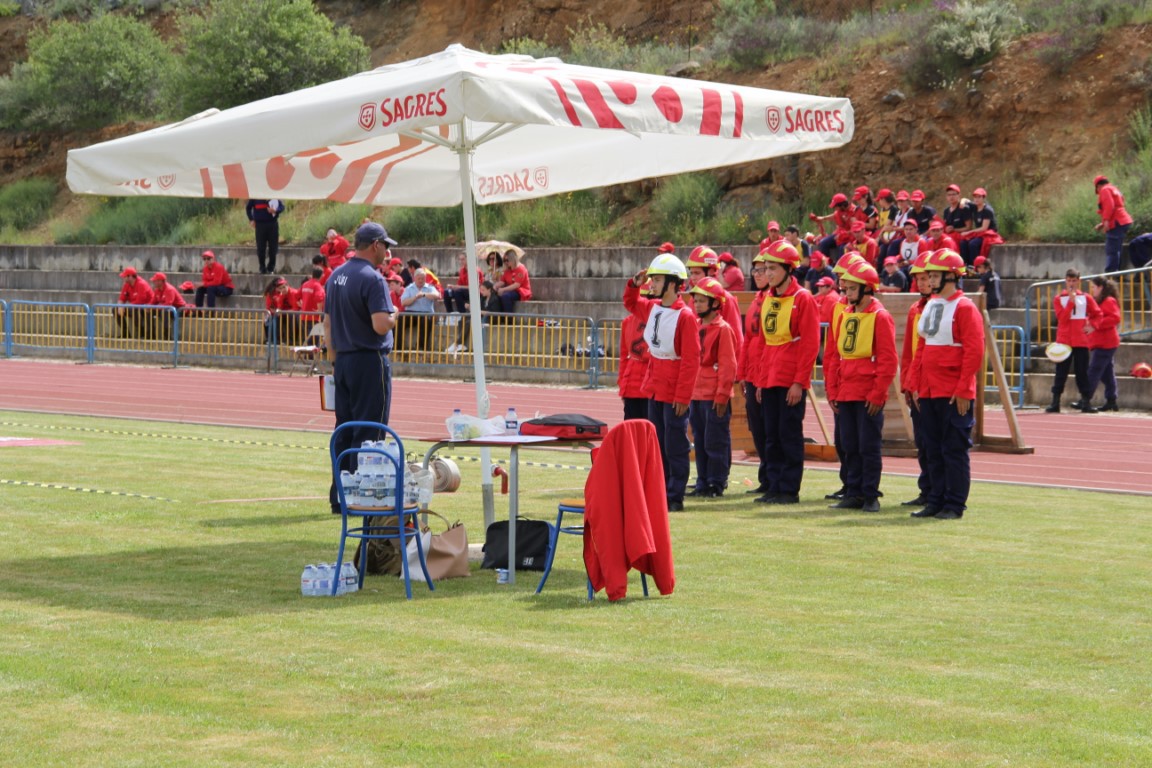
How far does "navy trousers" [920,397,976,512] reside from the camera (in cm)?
1316

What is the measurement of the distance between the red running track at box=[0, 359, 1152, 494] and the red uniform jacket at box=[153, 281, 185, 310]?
2.56 metres

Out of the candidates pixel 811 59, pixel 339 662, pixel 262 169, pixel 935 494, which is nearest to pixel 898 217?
pixel 811 59

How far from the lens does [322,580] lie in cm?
936

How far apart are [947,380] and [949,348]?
0.82ft

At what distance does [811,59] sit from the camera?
39.3 m

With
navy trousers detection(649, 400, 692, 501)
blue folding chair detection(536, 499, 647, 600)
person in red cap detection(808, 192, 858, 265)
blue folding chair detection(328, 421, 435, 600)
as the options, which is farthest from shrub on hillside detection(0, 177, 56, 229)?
blue folding chair detection(536, 499, 647, 600)

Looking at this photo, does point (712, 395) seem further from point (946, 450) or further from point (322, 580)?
point (322, 580)

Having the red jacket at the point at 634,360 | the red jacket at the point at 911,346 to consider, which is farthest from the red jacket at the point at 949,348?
the red jacket at the point at 634,360

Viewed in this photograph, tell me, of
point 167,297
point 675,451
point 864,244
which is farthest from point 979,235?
point 167,297

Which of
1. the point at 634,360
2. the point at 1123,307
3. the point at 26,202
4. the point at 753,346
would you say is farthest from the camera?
the point at 26,202

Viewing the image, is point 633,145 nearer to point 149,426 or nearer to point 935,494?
point 935,494

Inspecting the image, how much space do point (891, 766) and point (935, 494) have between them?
7.69 metres

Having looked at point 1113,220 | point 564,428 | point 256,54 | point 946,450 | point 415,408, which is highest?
point 256,54

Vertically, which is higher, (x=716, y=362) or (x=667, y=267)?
(x=667, y=267)
